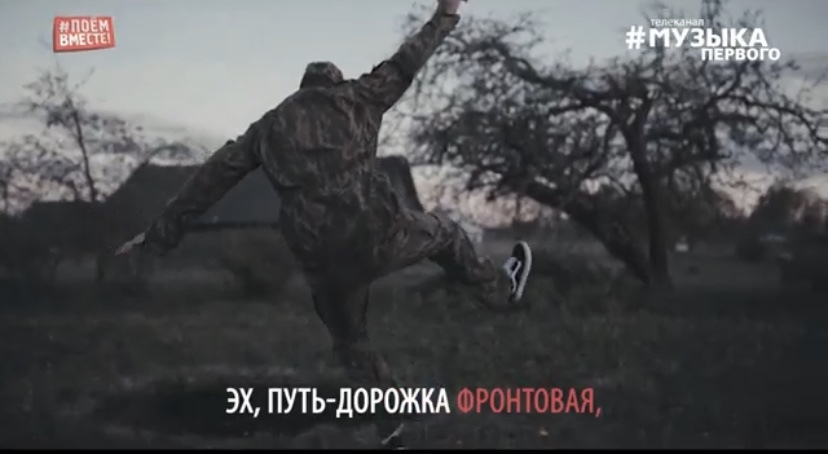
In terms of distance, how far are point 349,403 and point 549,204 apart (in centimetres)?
137

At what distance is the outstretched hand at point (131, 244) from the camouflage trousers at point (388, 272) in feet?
2.76

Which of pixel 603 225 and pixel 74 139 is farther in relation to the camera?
pixel 74 139

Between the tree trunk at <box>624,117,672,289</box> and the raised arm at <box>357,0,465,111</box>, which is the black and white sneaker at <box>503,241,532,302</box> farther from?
the raised arm at <box>357,0,465,111</box>

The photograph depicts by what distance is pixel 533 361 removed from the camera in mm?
5562

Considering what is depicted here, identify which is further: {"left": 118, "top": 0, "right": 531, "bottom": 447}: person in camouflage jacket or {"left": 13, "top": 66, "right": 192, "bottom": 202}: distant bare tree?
{"left": 13, "top": 66, "right": 192, "bottom": 202}: distant bare tree

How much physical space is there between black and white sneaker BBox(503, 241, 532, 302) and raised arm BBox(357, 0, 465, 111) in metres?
0.95

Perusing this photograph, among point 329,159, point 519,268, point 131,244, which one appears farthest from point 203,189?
point 519,268

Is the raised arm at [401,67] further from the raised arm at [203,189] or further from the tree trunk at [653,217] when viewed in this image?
the tree trunk at [653,217]

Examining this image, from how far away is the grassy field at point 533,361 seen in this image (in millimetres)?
5551

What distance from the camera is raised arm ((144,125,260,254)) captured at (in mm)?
5551

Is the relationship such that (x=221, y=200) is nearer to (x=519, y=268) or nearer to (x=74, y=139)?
(x=74, y=139)
